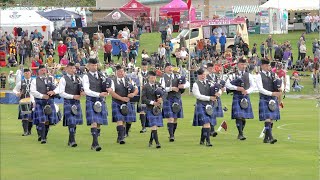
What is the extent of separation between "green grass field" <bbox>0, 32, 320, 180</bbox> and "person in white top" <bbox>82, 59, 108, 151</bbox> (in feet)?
1.48

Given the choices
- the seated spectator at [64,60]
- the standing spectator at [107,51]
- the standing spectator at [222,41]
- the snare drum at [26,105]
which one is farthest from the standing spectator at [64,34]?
the snare drum at [26,105]

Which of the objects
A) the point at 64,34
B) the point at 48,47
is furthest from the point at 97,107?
the point at 64,34

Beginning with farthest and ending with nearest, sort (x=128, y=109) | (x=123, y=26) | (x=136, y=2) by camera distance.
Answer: (x=136, y=2) < (x=123, y=26) < (x=128, y=109)

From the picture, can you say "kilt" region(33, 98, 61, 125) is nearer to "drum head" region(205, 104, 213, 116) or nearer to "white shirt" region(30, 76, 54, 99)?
"white shirt" region(30, 76, 54, 99)

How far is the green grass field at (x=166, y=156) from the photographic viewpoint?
50.9 ft

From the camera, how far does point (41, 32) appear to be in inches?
1971

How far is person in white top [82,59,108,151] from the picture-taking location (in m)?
18.8

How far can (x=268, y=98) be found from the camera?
20266mm

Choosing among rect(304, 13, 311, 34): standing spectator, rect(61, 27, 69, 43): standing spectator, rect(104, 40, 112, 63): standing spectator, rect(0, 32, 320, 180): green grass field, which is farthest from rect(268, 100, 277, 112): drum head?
rect(304, 13, 311, 34): standing spectator

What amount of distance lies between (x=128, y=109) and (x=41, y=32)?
30670 mm

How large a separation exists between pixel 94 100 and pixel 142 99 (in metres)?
1.03

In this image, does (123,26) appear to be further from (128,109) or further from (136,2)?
(128,109)

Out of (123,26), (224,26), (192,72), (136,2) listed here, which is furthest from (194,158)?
(136,2)

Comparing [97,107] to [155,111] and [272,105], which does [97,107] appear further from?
[272,105]
